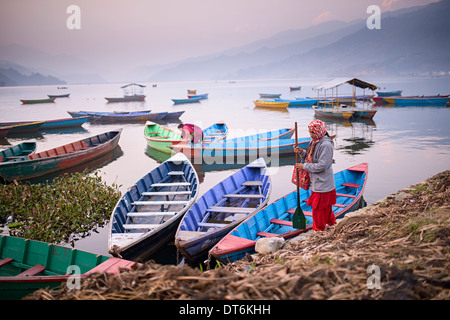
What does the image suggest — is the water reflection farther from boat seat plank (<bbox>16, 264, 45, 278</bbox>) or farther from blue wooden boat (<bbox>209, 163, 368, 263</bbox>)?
boat seat plank (<bbox>16, 264, 45, 278</bbox>)

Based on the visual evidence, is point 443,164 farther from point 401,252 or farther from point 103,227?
point 103,227

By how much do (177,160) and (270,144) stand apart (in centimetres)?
594

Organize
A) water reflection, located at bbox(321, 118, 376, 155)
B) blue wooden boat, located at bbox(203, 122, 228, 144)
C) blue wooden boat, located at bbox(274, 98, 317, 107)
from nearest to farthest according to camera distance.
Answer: blue wooden boat, located at bbox(203, 122, 228, 144), water reflection, located at bbox(321, 118, 376, 155), blue wooden boat, located at bbox(274, 98, 317, 107)

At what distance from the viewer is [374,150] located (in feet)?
55.7

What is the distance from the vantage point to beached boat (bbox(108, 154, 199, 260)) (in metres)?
5.66

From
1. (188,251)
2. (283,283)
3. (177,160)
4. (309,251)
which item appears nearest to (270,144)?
(177,160)

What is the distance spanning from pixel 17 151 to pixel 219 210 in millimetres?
11048

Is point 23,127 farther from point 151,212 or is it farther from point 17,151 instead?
point 151,212

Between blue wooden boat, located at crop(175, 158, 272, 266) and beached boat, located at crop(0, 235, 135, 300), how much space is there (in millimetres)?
1463

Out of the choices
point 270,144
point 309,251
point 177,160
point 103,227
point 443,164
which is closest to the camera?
point 309,251

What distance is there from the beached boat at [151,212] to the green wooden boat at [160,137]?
5.20 metres

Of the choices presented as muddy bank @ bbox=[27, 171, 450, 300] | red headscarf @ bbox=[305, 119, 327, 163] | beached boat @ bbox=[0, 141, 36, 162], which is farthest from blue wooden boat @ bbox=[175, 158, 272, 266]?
beached boat @ bbox=[0, 141, 36, 162]
